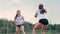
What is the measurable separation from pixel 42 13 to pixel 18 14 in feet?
11.2

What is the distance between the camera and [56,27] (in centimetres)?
1905

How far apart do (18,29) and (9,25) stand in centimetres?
760

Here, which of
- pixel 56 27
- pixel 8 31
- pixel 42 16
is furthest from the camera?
pixel 8 31

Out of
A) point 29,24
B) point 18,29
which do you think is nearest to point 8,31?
point 29,24

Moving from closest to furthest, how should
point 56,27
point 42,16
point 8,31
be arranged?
point 42,16, point 56,27, point 8,31

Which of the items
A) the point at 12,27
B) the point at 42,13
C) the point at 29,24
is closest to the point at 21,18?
the point at 42,13

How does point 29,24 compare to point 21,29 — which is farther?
point 29,24

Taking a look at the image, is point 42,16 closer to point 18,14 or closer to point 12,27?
point 18,14

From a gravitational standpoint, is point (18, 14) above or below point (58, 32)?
above

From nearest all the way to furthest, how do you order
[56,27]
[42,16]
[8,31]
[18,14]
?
[42,16]
[18,14]
[56,27]
[8,31]

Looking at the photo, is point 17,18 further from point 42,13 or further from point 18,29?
point 42,13

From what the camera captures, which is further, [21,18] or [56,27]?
[56,27]

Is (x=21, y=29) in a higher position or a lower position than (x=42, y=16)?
lower

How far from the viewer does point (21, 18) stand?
46.1 feet
